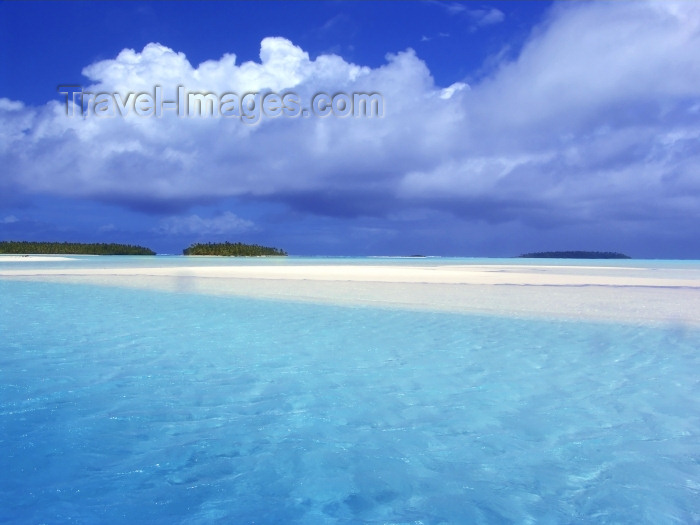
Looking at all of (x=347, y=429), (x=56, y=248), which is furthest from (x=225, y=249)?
(x=347, y=429)

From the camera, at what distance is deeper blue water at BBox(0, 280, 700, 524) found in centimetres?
317

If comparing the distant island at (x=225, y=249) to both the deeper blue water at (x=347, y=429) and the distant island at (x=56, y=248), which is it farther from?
the deeper blue water at (x=347, y=429)

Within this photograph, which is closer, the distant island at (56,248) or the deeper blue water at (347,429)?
the deeper blue water at (347,429)

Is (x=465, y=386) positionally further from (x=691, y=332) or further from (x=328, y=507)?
(x=691, y=332)

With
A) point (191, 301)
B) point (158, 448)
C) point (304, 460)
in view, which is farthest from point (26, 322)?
point (304, 460)

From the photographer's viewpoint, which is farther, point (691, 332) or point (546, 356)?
point (691, 332)

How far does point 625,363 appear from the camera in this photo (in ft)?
22.2

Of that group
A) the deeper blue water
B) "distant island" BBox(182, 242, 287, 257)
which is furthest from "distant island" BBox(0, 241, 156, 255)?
the deeper blue water

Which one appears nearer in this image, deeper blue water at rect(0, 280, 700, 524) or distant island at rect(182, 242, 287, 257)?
deeper blue water at rect(0, 280, 700, 524)

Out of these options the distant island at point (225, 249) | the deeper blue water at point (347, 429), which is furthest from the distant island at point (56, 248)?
the deeper blue water at point (347, 429)

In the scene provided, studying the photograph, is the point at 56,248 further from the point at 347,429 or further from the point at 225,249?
the point at 347,429

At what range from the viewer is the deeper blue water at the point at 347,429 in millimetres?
3170

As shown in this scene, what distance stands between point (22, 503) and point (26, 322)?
7.68m

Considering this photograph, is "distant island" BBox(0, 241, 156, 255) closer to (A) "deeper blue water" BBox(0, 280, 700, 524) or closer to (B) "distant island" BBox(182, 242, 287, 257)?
(B) "distant island" BBox(182, 242, 287, 257)
